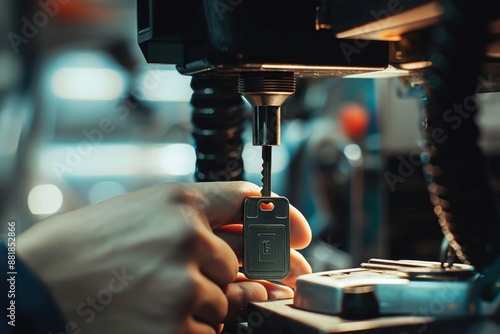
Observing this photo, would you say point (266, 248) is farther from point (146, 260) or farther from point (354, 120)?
point (354, 120)

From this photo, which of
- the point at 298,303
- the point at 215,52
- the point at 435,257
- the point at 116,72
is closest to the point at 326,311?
the point at 298,303

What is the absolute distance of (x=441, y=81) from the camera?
55cm

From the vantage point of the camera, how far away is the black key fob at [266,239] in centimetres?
71

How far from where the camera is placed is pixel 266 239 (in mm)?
709

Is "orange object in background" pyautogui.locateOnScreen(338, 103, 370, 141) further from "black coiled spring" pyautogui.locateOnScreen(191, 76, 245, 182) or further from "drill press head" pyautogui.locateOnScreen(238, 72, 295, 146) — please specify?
"drill press head" pyautogui.locateOnScreen(238, 72, 295, 146)

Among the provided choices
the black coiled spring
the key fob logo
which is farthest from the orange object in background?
the key fob logo

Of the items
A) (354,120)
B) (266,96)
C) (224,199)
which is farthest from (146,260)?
(354,120)

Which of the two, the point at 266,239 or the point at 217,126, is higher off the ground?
the point at 217,126

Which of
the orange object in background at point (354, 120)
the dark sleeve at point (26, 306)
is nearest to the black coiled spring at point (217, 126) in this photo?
the dark sleeve at point (26, 306)

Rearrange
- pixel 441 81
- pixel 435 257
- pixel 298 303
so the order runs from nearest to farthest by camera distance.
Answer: pixel 441 81 → pixel 298 303 → pixel 435 257

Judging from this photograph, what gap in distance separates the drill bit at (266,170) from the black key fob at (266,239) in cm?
1

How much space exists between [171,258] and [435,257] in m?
2.43

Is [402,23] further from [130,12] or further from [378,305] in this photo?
[130,12]

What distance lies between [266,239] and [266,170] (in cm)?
8
